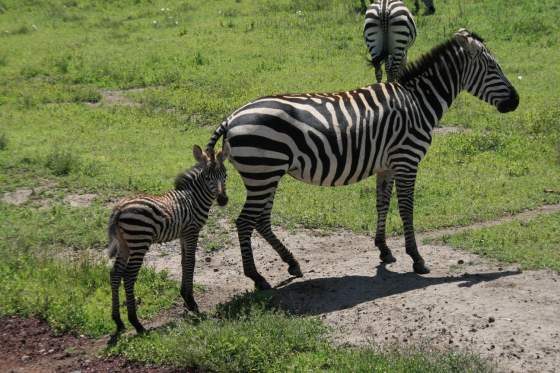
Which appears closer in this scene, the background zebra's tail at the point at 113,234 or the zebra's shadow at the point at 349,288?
the background zebra's tail at the point at 113,234

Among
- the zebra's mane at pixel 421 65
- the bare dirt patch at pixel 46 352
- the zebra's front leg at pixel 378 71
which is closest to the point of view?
the bare dirt patch at pixel 46 352

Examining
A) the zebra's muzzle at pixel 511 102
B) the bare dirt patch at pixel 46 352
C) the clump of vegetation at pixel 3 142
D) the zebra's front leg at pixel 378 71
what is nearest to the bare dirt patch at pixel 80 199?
the clump of vegetation at pixel 3 142

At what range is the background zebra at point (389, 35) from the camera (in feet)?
59.1

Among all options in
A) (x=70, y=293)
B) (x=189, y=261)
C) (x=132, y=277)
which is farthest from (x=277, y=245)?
(x=70, y=293)

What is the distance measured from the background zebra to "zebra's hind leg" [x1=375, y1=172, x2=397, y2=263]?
6.99m

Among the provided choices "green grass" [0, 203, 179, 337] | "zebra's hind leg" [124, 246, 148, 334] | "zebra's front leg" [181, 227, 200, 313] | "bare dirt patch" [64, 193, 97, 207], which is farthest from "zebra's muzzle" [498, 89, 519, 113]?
"bare dirt patch" [64, 193, 97, 207]

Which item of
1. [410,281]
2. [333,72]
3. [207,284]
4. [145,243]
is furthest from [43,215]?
[333,72]

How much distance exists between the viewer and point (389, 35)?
1823 centimetres

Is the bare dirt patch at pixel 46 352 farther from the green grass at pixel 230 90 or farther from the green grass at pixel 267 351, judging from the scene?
the green grass at pixel 230 90

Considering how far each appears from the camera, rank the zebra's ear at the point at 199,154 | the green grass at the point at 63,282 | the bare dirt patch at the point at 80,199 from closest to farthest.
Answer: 1. the zebra's ear at the point at 199,154
2. the green grass at the point at 63,282
3. the bare dirt patch at the point at 80,199

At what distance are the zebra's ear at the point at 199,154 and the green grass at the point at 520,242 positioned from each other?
3.47 meters

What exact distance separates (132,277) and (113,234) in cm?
48

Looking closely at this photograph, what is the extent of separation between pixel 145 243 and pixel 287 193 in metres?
4.81

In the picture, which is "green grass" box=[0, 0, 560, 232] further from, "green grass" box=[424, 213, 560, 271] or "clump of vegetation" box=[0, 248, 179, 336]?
"clump of vegetation" box=[0, 248, 179, 336]
